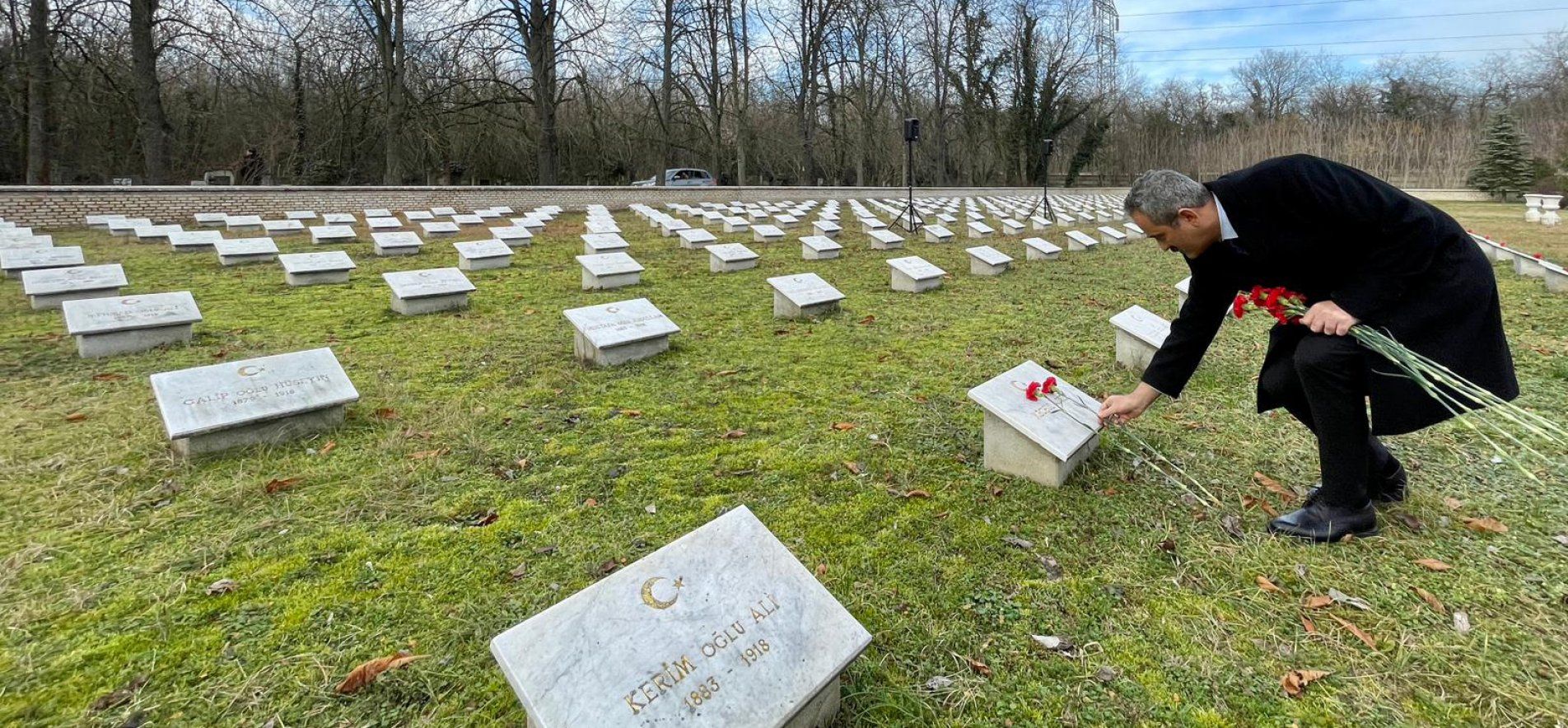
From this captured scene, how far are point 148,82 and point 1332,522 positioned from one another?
22.8 metres

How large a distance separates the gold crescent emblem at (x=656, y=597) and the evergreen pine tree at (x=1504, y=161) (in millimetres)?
39033

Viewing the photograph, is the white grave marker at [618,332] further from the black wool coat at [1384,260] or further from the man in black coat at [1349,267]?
the black wool coat at [1384,260]

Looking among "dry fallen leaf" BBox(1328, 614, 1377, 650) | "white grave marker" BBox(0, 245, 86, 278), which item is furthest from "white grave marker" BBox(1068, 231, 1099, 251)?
"white grave marker" BBox(0, 245, 86, 278)

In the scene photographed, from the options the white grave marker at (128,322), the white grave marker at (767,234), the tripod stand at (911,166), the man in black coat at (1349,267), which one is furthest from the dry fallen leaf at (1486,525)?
the tripod stand at (911,166)

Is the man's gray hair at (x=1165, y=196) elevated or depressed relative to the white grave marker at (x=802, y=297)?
elevated

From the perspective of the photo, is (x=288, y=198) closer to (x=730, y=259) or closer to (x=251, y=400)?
(x=730, y=259)

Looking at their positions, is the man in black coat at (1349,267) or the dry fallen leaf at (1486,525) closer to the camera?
the man in black coat at (1349,267)

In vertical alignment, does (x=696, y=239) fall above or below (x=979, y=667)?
above

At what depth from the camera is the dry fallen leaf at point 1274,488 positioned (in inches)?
116

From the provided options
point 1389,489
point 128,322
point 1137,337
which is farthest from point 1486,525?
point 128,322

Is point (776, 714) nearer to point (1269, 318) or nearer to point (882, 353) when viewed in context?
point (882, 353)

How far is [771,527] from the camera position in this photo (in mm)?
2756

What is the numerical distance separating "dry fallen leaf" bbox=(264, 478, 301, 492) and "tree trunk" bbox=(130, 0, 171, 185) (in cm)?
1890

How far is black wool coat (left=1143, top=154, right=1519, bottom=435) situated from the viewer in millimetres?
2123
